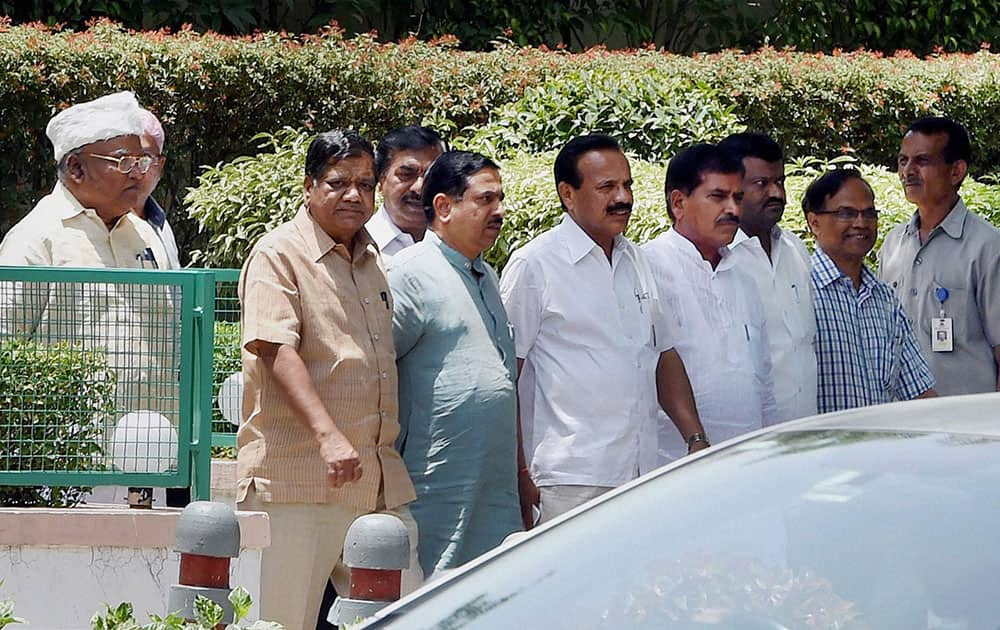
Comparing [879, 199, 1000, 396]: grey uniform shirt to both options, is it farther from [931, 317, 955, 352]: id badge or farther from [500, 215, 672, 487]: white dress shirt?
[500, 215, 672, 487]: white dress shirt

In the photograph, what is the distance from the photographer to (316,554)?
16.8 ft

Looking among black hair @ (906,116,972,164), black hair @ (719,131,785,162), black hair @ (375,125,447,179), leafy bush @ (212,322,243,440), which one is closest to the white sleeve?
black hair @ (375,125,447,179)

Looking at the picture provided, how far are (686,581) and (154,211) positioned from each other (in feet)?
14.7

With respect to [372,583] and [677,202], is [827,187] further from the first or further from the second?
[372,583]

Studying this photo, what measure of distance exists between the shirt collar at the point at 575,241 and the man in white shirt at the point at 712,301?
31 cm

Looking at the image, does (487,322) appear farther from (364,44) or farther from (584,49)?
(584,49)

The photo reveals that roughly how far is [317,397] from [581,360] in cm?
105

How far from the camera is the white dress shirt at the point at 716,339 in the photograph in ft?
19.0

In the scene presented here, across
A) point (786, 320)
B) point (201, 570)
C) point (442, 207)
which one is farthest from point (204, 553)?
point (786, 320)

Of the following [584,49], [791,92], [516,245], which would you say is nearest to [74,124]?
[516,245]

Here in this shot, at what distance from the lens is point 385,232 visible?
6.42m

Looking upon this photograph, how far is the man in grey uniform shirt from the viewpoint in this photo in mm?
6605

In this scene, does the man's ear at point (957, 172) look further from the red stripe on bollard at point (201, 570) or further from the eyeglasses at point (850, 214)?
the red stripe on bollard at point (201, 570)

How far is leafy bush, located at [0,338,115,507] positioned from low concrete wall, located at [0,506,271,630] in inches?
8.0
